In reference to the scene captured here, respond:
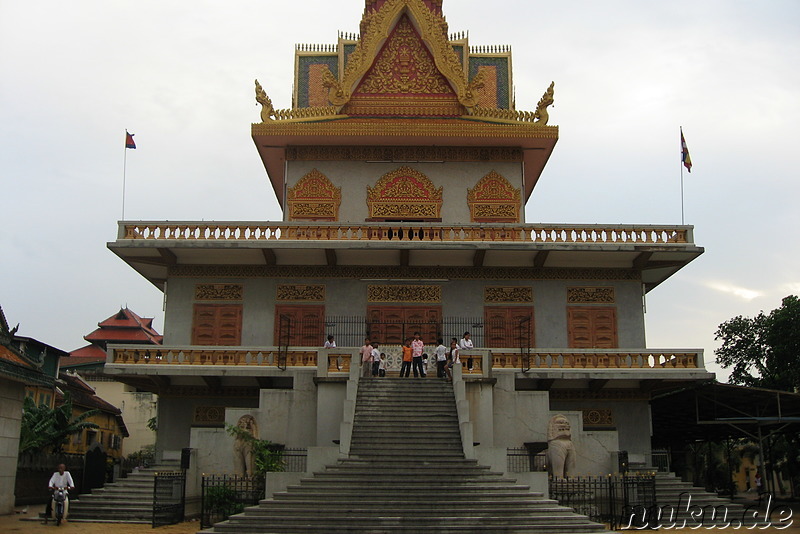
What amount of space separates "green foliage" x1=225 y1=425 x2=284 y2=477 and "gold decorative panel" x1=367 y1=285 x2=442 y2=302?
6984mm

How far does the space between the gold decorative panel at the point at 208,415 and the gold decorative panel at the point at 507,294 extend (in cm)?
847

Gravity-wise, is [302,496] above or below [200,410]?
below

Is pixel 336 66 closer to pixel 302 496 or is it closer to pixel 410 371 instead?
pixel 410 371

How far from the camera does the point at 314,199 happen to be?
26.7 meters

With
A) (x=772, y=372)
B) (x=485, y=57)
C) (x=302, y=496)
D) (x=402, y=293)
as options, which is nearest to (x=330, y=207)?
(x=402, y=293)

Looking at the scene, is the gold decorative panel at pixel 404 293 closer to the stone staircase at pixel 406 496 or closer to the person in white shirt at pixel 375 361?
the person in white shirt at pixel 375 361

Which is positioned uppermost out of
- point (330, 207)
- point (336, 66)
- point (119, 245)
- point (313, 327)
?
point (336, 66)

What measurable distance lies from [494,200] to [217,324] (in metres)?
9.58

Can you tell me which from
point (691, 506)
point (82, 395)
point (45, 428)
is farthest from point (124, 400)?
point (691, 506)

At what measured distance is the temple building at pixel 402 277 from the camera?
784 inches

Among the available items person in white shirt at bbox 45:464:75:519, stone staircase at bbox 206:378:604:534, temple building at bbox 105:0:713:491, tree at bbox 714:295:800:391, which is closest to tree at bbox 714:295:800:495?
tree at bbox 714:295:800:391

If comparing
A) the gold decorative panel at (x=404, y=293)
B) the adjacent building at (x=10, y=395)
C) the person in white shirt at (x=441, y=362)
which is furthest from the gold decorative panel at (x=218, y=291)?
the person in white shirt at (x=441, y=362)

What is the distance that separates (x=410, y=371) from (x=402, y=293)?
3.56 m

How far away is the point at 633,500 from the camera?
59.7 ft
